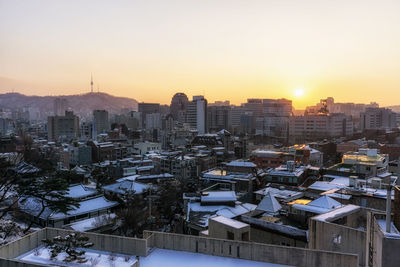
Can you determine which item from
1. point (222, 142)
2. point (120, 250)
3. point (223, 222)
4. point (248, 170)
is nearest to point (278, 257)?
point (223, 222)

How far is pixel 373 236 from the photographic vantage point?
7.28 meters

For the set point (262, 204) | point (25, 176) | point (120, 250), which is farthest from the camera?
point (262, 204)

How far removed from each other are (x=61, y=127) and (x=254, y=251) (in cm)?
9722

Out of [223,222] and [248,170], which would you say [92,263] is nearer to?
[223,222]

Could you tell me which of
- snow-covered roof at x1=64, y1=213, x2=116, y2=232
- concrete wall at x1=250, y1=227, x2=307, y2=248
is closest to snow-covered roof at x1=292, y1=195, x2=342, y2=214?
concrete wall at x1=250, y1=227, x2=307, y2=248

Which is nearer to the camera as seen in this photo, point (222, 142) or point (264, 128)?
point (222, 142)

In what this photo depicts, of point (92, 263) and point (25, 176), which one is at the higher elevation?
point (25, 176)

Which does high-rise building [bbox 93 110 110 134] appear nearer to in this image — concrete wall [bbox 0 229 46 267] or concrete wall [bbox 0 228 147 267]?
concrete wall [bbox 0 229 46 267]

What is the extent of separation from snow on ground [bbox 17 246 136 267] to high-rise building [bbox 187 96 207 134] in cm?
10666

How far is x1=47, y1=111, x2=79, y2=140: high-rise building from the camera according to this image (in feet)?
309

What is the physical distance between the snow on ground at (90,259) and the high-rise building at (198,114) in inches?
4199

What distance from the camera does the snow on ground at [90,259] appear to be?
8547 mm

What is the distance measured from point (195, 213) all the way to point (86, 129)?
3314 inches

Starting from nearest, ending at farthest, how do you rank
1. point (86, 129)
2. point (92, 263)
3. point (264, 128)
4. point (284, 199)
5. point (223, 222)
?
point (92, 263) < point (223, 222) < point (284, 199) < point (86, 129) < point (264, 128)
